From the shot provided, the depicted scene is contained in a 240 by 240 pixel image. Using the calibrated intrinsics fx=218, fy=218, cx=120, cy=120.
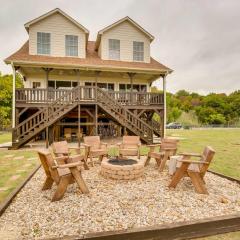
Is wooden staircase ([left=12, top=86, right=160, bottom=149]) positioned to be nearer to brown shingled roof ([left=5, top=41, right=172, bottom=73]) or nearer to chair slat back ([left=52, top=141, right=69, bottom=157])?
brown shingled roof ([left=5, top=41, right=172, bottom=73])

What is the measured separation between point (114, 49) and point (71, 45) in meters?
3.44

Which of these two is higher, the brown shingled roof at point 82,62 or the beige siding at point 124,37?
the beige siding at point 124,37

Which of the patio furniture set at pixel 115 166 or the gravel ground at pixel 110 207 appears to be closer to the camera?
the gravel ground at pixel 110 207

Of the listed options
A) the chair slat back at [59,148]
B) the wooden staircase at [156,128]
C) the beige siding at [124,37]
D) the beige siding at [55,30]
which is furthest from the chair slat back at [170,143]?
the beige siding at [55,30]

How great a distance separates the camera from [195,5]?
17.9m

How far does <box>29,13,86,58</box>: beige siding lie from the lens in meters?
16.4

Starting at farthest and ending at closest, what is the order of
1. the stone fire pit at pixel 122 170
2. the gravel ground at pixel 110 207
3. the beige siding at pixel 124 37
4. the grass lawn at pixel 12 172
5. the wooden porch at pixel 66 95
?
the beige siding at pixel 124 37, the wooden porch at pixel 66 95, the stone fire pit at pixel 122 170, the grass lawn at pixel 12 172, the gravel ground at pixel 110 207

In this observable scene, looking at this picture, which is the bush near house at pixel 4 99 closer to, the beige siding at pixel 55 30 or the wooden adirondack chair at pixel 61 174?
the beige siding at pixel 55 30

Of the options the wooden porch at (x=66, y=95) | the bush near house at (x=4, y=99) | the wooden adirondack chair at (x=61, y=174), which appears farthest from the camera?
the bush near house at (x=4, y=99)

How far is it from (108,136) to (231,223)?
15.7 m

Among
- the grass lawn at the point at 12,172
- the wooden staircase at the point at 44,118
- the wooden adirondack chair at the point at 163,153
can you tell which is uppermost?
the wooden staircase at the point at 44,118

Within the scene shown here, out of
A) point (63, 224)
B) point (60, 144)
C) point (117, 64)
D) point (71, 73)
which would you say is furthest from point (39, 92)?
point (63, 224)

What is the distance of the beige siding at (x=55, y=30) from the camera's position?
53.7 ft

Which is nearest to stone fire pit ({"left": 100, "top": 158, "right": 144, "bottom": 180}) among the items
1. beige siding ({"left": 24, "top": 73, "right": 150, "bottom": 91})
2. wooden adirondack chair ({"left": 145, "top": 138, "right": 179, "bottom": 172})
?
wooden adirondack chair ({"left": 145, "top": 138, "right": 179, "bottom": 172})
